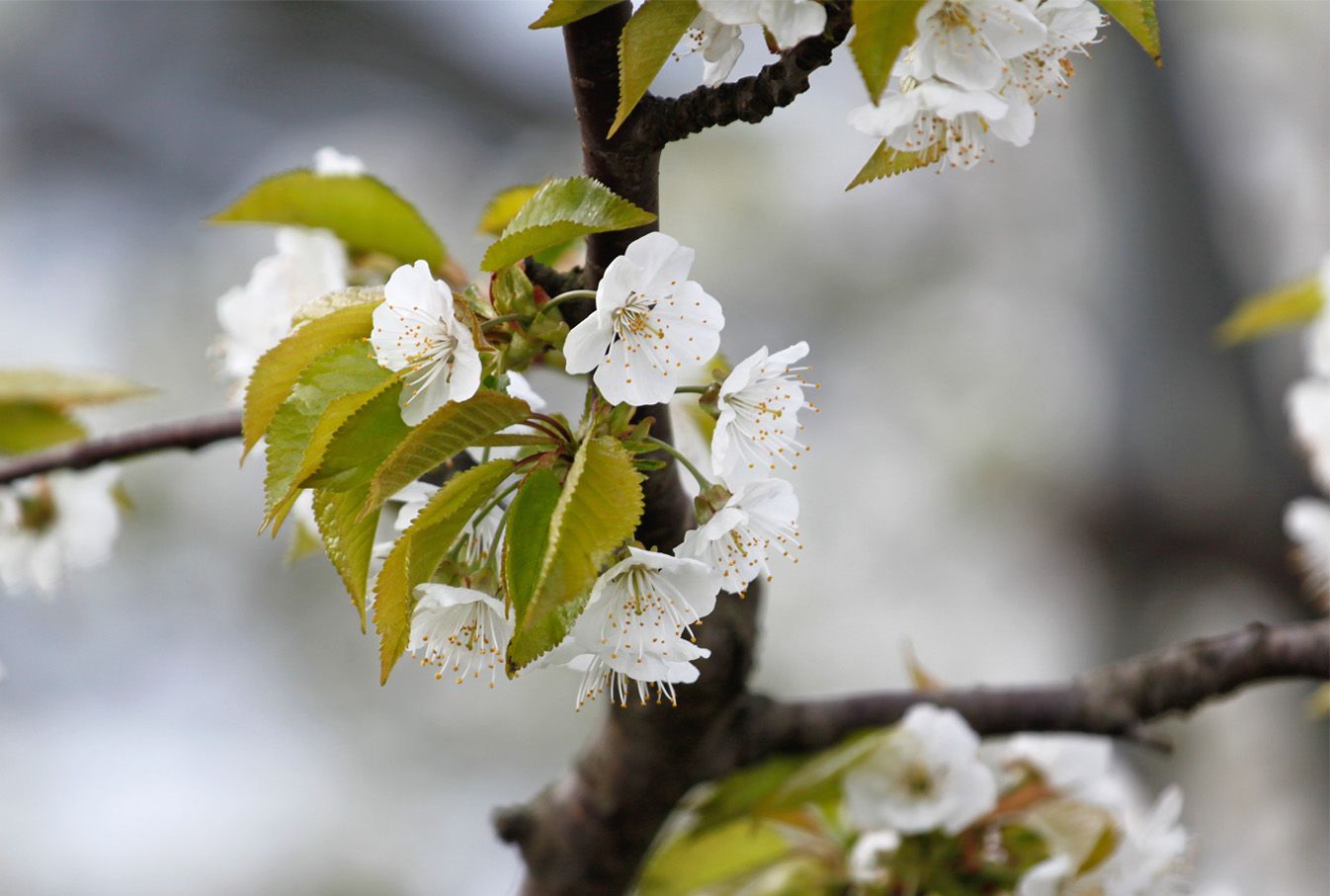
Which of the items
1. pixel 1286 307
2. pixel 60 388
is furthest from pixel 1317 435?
pixel 60 388

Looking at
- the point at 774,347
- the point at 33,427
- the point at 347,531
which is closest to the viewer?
the point at 347,531

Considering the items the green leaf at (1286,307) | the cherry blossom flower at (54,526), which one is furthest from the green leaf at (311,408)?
the green leaf at (1286,307)

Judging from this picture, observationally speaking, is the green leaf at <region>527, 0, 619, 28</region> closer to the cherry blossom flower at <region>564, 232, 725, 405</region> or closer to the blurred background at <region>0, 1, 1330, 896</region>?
the cherry blossom flower at <region>564, 232, 725, 405</region>

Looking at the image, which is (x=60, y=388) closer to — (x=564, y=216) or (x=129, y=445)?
(x=129, y=445)

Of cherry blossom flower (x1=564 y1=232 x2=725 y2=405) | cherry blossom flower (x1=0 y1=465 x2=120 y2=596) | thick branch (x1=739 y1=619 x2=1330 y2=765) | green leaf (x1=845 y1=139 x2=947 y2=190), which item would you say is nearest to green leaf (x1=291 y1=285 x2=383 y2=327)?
cherry blossom flower (x1=564 y1=232 x2=725 y2=405)

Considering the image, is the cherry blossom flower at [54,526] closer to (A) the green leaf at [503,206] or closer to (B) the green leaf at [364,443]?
(A) the green leaf at [503,206]

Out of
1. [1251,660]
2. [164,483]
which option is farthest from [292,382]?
[164,483]
